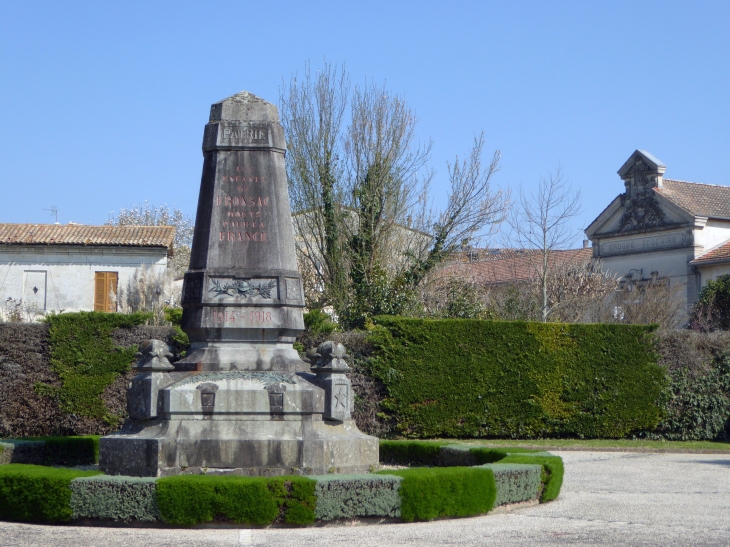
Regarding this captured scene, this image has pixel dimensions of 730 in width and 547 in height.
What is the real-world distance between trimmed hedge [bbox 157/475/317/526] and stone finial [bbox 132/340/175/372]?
2185mm

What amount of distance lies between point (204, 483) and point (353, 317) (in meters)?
17.6

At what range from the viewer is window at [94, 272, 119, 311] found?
116 feet

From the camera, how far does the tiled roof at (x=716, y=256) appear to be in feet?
123

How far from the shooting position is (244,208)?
1159cm

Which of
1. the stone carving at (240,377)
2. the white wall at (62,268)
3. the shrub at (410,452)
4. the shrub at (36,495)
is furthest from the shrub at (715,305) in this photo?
the shrub at (36,495)

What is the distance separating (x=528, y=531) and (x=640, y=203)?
3473cm

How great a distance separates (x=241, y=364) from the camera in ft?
37.1

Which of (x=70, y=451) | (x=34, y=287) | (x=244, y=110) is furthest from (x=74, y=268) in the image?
(x=244, y=110)

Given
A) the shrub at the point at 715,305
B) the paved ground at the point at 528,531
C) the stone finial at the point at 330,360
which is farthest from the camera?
the shrub at the point at 715,305

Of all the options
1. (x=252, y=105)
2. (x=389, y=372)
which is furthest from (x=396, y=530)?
(x=389, y=372)

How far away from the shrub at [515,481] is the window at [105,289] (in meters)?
26.9

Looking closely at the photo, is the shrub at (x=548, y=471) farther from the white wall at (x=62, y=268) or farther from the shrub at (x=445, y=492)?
the white wall at (x=62, y=268)

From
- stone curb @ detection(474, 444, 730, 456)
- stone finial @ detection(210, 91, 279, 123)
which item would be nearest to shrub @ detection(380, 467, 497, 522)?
stone finial @ detection(210, 91, 279, 123)

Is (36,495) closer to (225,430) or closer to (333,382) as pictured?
(225,430)
